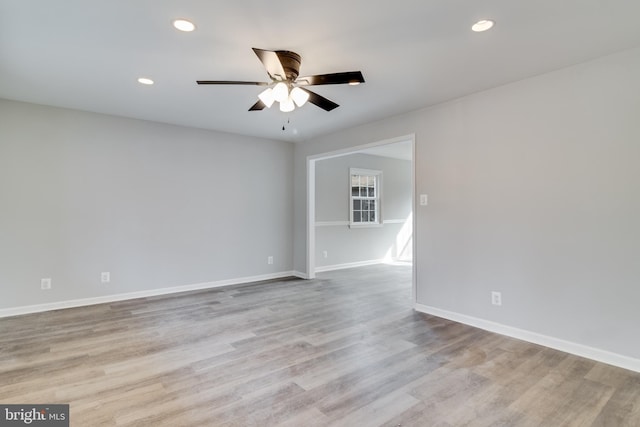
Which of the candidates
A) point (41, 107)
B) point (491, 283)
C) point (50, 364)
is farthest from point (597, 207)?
point (41, 107)

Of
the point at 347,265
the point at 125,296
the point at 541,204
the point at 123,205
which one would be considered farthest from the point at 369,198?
the point at 125,296

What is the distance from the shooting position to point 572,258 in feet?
9.33

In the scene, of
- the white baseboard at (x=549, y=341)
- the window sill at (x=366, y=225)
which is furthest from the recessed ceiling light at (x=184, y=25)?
the window sill at (x=366, y=225)

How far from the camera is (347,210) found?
Result: 23.2ft

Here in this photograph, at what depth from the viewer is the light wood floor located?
1.98m

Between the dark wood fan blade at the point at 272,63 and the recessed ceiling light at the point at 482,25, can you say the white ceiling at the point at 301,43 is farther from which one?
the dark wood fan blade at the point at 272,63

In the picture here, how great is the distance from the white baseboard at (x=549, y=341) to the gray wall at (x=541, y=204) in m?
0.04

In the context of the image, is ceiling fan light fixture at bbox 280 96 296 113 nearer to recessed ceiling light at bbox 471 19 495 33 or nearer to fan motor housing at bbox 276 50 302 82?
fan motor housing at bbox 276 50 302 82

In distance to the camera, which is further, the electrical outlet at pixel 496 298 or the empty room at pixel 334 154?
the electrical outlet at pixel 496 298

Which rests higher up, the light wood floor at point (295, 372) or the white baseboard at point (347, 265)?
the white baseboard at point (347, 265)

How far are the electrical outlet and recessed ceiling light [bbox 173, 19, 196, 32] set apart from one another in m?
3.58

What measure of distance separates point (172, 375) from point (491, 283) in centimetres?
Result: 307

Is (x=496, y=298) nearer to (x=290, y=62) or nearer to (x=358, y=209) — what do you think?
(x=290, y=62)

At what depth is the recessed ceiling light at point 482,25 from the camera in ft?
7.24
